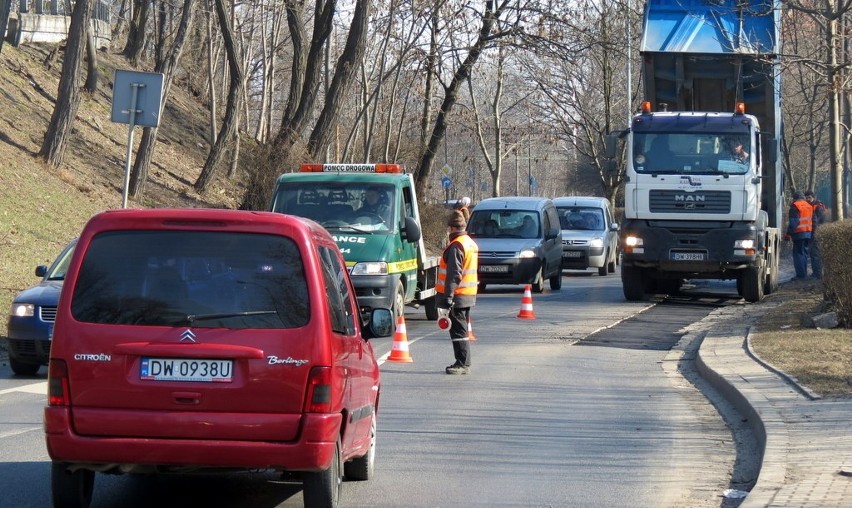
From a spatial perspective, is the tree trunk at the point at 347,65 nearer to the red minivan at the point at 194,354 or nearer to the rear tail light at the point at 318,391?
the red minivan at the point at 194,354

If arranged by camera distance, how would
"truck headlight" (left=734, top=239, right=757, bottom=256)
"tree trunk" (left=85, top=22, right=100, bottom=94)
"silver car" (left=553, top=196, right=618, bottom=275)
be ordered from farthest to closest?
"tree trunk" (left=85, top=22, right=100, bottom=94)
"silver car" (left=553, top=196, right=618, bottom=275)
"truck headlight" (left=734, top=239, right=757, bottom=256)

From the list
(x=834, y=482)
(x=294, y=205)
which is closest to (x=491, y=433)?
(x=834, y=482)

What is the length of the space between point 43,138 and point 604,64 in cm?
3095

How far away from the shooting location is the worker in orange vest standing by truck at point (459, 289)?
13.3 m

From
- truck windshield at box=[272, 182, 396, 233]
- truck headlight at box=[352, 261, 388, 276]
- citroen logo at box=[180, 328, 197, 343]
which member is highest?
truck windshield at box=[272, 182, 396, 233]

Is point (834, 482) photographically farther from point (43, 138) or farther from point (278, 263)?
point (43, 138)

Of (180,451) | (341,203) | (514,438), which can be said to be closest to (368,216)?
(341,203)

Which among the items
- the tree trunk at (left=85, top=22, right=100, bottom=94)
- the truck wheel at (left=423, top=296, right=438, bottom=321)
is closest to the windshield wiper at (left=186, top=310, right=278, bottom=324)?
the truck wheel at (left=423, top=296, right=438, bottom=321)

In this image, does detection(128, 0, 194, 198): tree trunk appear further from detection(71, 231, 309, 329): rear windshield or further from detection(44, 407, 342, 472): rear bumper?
detection(44, 407, 342, 472): rear bumper

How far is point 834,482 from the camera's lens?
24.1ft

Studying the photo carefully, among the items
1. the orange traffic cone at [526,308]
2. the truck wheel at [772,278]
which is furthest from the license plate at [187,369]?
the truck wheel at [772,278]

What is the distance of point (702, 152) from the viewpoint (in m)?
22.3

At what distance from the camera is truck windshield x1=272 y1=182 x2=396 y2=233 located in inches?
697

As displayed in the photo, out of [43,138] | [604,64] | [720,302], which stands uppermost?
[604,64]
